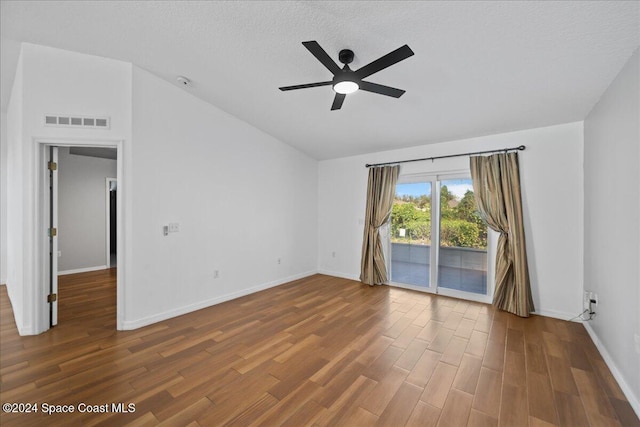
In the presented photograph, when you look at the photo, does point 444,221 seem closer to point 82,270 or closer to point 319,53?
point 319,53

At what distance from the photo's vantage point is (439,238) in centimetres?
451

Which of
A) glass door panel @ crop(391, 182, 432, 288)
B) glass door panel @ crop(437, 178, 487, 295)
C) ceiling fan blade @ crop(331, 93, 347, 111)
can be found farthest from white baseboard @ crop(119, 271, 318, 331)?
ceiling fan blade @ crop(331, 93, 347, 111)

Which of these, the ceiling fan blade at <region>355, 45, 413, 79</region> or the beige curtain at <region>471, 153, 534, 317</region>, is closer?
the ceiling fan blade at <region>355, 45, 413, 79</region>

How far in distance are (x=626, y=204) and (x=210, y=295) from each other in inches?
186

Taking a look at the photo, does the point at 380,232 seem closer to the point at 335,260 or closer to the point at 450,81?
the point at 335,260

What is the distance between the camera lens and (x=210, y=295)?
3.95m

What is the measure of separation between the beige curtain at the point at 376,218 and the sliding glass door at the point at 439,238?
0.66ft

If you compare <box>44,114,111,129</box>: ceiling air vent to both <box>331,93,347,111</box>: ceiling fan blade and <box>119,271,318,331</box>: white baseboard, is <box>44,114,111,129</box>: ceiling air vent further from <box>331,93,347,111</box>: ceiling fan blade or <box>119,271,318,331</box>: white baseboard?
<box>331,93,347,111</box>: ceiling fan blade

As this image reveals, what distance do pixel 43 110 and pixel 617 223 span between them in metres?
5.85

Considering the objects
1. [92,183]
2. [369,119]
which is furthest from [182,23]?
[92,183]

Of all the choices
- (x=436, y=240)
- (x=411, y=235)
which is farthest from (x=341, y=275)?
(x=436, y=240)

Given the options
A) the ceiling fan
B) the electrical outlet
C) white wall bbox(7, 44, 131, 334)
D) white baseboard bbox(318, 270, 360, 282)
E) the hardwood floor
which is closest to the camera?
the hardwood floor

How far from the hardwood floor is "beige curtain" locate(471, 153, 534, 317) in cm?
26

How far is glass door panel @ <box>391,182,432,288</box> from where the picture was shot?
4676 mm
